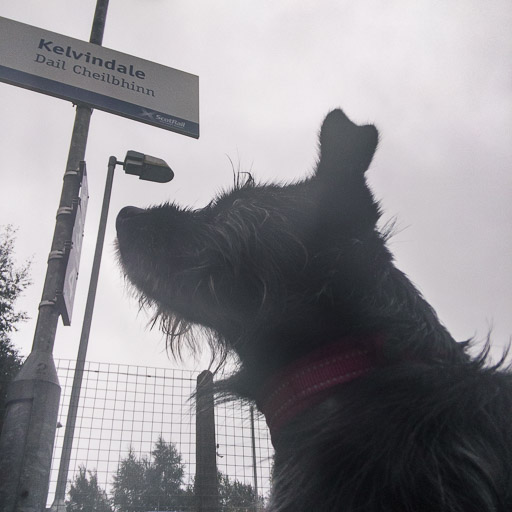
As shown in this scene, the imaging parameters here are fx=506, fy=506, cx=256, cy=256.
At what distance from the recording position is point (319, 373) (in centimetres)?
155

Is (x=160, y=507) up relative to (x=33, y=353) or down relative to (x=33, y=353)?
down

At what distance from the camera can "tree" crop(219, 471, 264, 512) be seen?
409 centimetres

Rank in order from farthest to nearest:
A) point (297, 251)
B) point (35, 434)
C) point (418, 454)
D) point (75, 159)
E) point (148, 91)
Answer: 1. point (148, 91)
2. point (75, 159)
3. point (35, 434)
4. point (297, 251)
5. point (418, 454)

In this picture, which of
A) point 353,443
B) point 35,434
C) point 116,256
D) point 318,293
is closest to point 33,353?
point 35,434

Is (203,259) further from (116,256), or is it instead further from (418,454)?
(418,454)

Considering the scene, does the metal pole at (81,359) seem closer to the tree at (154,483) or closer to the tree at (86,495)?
the tree at (86,495)

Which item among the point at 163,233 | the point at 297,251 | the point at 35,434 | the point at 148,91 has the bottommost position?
the point at 35,434

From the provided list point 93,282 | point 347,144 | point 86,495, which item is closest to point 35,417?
point 347,144

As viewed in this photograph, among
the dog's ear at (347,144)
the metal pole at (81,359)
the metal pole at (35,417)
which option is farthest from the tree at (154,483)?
the dog's ear at (347,144)

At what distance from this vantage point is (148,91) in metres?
3.79

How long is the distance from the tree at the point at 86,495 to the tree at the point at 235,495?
97cm

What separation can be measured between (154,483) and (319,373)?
3760 millimetres

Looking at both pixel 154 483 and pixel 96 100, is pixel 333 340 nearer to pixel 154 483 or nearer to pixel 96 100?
pixel 96 100

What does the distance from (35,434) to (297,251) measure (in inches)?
65.9
